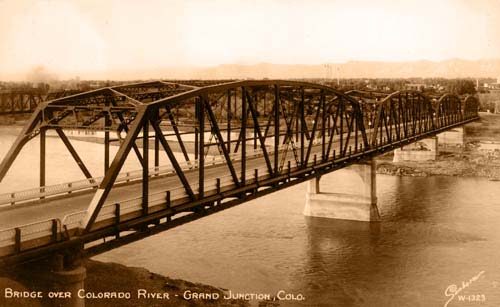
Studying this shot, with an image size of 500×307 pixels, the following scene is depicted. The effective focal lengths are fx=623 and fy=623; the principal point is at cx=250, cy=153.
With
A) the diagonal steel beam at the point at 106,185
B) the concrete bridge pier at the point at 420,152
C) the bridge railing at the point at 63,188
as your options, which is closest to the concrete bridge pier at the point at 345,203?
Answer: the bridge railing at the point at 63,188

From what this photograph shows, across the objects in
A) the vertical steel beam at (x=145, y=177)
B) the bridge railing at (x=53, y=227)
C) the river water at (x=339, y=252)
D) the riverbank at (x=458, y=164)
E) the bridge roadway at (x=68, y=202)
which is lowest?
the river water at (x=339, y=252)

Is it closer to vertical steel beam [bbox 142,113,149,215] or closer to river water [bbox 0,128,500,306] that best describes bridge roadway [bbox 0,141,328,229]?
vertical steel beam [bbox 142,113,149,215]

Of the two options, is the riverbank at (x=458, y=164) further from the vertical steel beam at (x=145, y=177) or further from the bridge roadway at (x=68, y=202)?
the vertical steel beam at (x=145, y=177)

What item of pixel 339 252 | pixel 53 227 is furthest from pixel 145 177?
pixel 339 252

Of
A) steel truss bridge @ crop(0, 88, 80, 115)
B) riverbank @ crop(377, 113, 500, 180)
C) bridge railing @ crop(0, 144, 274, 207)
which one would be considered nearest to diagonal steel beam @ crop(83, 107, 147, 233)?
bridge railing @ crop(0, 144, 274, 207)

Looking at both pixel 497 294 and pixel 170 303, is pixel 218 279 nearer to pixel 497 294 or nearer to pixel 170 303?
pixel 170 303

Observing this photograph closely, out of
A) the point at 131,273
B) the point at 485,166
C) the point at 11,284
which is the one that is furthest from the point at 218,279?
the point at 485,166
